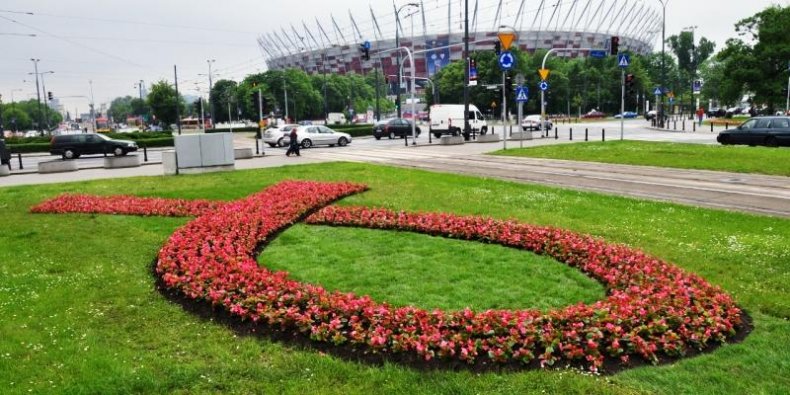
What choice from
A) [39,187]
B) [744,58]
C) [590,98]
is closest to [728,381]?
[39,187]

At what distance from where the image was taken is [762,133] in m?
28.2

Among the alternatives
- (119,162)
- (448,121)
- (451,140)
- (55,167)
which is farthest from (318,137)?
(55,167)

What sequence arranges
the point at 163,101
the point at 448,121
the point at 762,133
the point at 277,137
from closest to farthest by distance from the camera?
the point at 762,133, the point at 277,137, the point at 448,121, the point at 163,101

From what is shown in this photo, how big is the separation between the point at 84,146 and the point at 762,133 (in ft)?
124

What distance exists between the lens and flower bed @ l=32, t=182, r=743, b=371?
16.3 feet

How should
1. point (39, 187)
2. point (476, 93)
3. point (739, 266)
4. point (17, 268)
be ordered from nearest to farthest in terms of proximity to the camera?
point (739, 266), point (17, 268), point (39, 187), point (476, 93)

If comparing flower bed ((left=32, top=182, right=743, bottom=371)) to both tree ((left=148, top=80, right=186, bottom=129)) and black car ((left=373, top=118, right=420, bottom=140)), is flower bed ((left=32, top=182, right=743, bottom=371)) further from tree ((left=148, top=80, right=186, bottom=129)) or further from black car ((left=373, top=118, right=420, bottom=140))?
tree ((left=148, top=80, right=186, bottom=129))

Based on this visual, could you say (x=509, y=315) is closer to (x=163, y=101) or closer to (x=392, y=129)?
(x=392, y=129)

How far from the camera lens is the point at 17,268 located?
8117mm

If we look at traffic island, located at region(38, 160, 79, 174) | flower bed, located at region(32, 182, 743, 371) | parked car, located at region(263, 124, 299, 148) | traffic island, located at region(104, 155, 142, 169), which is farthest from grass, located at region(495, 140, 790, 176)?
parked car, located at region(263, 124, 299, 148)

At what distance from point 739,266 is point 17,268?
30.4 feet

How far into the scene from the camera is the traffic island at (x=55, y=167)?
2641cm

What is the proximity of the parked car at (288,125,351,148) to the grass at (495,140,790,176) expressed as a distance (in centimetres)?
1609

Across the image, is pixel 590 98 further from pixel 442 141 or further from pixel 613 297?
pixel 613 297
